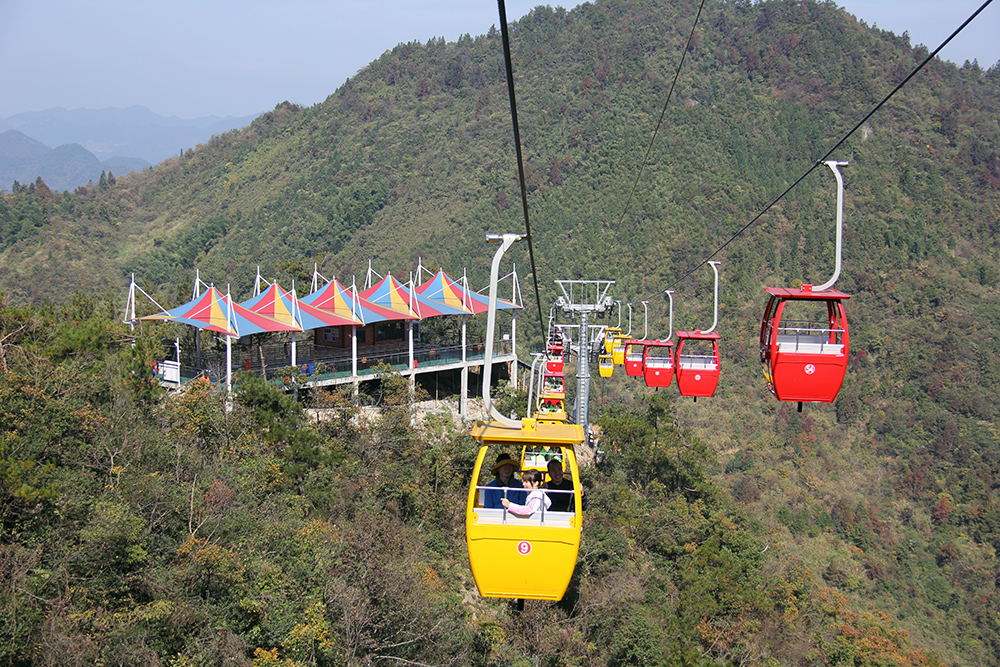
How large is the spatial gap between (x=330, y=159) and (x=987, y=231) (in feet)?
208

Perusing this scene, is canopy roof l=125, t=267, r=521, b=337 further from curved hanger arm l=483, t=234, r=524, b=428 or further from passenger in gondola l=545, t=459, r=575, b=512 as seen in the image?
curved hanger arm l=483, t=234, r=524, b=428

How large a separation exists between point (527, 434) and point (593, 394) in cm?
4416

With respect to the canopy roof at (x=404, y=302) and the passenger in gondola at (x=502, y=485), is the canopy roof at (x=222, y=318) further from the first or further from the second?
the passenger in gondola at (x=502, y=485)

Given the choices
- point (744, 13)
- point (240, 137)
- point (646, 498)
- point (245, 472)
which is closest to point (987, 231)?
point (744, 13)

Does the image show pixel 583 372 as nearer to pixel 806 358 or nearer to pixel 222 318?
pixel 222 318

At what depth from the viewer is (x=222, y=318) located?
21.5 meters

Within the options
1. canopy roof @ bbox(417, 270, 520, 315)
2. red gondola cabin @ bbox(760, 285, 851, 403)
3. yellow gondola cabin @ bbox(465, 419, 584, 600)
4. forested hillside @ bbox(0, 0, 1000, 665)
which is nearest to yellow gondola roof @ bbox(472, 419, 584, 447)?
yellow gondola cabin @ bbox(465, 419, 584, 600)

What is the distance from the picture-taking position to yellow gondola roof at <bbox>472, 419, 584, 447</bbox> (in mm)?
5859

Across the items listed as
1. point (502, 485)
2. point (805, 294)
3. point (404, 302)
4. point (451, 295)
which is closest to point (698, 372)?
point (805, 294)

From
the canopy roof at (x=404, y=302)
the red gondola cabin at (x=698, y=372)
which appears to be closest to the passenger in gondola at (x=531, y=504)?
the red gondola cabin at (x=698, y=372)

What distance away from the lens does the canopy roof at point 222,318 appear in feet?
69.6

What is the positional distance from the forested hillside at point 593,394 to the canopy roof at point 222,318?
1.80 metres

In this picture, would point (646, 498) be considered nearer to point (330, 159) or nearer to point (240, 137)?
point (330, 159)

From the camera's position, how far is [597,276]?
57.8 metres
